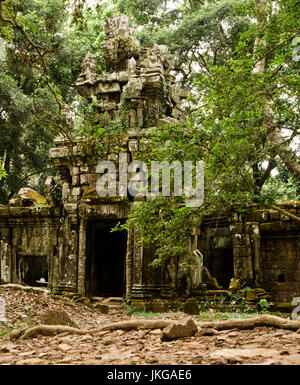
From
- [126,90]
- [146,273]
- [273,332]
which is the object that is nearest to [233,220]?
[146,273]

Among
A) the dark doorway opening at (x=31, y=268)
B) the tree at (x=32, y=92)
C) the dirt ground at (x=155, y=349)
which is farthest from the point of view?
the tree at (x=32, y=92)

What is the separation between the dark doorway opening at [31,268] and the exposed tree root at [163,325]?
8671 mm

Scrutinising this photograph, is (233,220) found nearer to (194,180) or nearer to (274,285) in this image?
(274,285)

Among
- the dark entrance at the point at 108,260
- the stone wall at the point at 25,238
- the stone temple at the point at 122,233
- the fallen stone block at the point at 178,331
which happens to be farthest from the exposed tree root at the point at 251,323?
the stone wall at the point at 25,238

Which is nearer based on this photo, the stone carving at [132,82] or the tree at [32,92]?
the stone carving at [132,82]

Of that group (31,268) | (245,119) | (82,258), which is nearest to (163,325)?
(245,119)

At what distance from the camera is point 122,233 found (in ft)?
45.6

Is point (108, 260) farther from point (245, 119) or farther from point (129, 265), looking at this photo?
point (245, 119)

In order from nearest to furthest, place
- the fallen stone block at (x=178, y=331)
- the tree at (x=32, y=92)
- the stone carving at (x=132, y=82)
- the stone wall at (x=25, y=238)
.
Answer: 1. the fallen stone block at (x=178, y=331)
2. the stone carving at (x=132, y=82)
3. the stone wall at (x=25, y=238)
4. the tree at (x=32, y=92)

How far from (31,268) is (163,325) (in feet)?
39.4

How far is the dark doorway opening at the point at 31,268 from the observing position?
1322 cm

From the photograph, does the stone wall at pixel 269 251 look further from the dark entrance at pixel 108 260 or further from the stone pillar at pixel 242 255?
the dark entrance at pixel 108 260

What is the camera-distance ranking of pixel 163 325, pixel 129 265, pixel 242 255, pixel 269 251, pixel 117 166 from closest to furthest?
pixel 163 325
pixel 242 255
pixel 269 251
pixel 129 265
pixel 117 166

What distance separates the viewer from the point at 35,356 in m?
3.43
